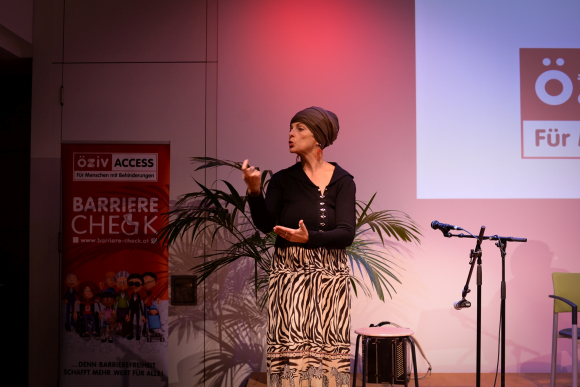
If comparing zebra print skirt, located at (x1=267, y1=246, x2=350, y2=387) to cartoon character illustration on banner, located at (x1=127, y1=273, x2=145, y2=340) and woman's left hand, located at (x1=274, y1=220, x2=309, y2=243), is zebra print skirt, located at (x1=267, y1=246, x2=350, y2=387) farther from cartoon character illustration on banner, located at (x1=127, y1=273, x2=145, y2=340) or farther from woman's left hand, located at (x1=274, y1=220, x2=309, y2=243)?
cartoon character illustration on banner, located at (x1=127, y1=273, x2=145, y2=340)

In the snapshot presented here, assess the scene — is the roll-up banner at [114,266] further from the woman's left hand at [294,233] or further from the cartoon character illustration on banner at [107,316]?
the woman's left hand at [294,233]

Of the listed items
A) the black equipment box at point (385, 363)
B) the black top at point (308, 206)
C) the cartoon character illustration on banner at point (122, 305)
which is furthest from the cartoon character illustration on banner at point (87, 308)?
the black top at point (308, 206)

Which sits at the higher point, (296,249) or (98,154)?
(98,154)

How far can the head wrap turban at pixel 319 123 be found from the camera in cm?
213

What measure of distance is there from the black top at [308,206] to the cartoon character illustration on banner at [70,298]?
2.41 meters

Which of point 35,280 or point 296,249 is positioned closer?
point 296,249

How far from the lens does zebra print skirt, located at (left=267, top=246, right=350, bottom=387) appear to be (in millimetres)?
2039

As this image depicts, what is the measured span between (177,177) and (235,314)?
1.19m

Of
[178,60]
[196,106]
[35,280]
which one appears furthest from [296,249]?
[35,280]

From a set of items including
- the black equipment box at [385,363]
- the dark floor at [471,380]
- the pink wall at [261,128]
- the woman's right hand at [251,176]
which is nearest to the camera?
the woman's right hand at [251,176]

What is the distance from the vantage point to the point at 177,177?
385 cm

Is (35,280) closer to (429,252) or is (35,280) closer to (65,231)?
(65,231)

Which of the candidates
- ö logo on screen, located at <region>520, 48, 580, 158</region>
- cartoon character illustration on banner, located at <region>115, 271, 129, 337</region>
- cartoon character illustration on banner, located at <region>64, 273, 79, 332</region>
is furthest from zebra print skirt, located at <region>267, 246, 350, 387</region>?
ö logo on screen, located at <region>520, 48, 580, 158</region>

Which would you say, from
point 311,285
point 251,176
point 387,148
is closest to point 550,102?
point 387,148
